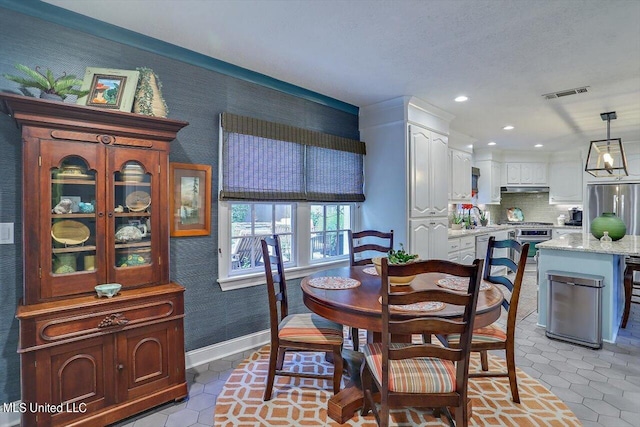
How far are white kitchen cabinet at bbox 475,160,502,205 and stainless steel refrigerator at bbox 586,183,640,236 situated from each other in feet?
5.13

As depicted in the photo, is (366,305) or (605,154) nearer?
(366,305)

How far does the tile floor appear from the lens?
205 cm

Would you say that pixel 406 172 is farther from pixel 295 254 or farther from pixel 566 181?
pixel 566 181

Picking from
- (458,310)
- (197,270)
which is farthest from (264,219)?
(458,310)

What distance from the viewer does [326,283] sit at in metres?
2.28

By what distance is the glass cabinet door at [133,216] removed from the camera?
2062 millimetres

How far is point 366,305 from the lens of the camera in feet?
5.83

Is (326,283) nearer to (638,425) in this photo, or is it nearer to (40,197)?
(40,197)

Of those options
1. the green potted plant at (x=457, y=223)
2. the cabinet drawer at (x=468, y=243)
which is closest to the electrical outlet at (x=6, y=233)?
the cabinet drawer at (x=468, y=243)

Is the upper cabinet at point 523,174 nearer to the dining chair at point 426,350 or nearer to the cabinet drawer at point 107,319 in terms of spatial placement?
the dining chair at point 426,350

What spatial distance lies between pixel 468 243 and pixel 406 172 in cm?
214

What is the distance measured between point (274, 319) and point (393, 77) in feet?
7.80

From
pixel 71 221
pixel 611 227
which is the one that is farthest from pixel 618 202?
pixel 71 221

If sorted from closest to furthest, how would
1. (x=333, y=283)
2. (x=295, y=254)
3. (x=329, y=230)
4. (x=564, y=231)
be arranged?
(x=333, y=283), (x=295, y=254), (x=329, y=230), (x=564, y=231)
